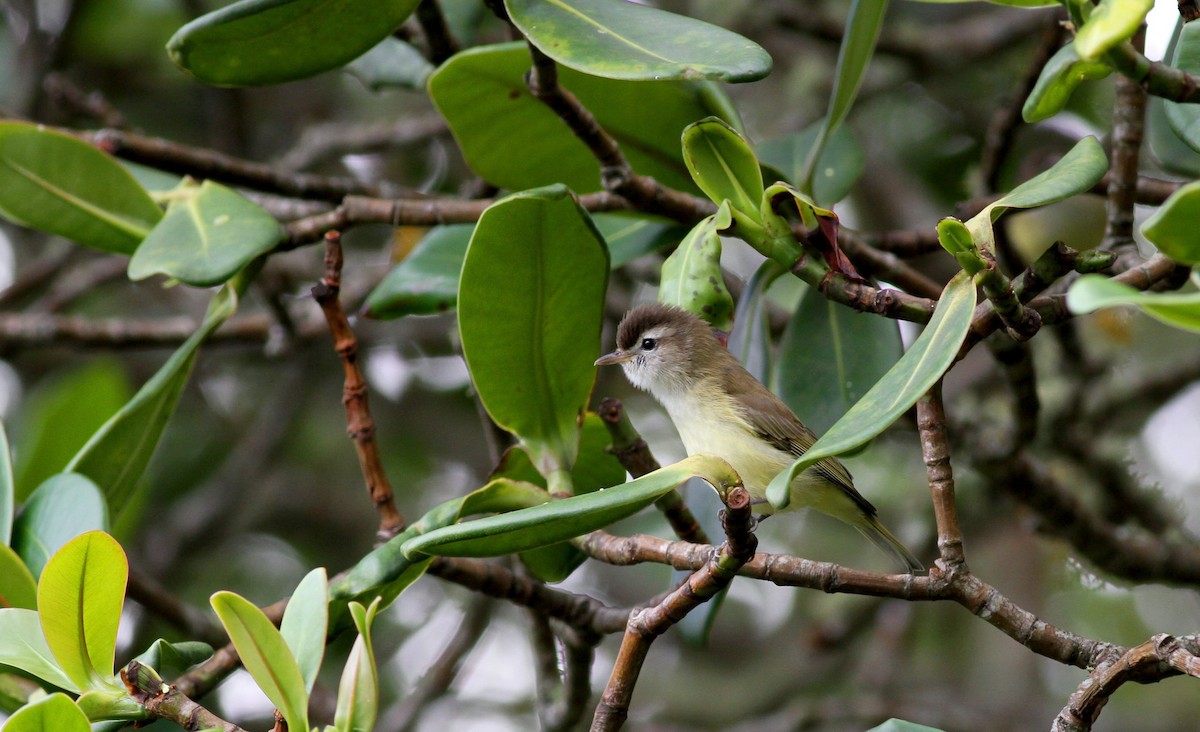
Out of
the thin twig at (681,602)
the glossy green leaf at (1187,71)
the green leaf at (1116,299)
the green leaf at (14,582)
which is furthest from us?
the green leaf at (14,582)

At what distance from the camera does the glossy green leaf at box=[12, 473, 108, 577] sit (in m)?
1.98

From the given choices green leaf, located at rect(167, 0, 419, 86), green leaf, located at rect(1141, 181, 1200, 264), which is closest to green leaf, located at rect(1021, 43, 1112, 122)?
green leaf, located at rect(1141, 181, 1200, 264)

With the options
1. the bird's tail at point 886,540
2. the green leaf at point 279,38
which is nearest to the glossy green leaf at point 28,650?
the green leaf at point 279,38

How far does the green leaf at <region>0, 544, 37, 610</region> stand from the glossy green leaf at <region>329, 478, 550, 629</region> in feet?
1.77

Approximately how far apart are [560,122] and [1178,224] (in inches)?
57.0

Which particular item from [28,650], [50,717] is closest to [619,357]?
[28,650]

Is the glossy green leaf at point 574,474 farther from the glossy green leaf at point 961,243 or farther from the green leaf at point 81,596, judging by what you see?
the glossy green leaf at point 961,243

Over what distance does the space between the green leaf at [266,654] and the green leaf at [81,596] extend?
0.78 feet

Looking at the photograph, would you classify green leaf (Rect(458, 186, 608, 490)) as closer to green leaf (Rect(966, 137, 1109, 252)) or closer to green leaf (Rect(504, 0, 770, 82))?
green leaf (Rect(504, 0, 770, 82))

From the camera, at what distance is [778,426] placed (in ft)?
10.4

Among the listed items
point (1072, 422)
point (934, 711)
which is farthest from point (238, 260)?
point (934, 711)

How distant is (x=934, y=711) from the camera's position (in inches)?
165

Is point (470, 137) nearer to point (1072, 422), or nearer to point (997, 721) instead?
point (1072, 422)

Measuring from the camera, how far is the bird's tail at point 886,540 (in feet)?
10.8
